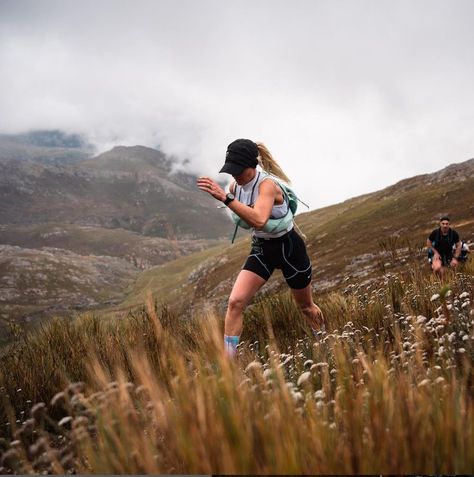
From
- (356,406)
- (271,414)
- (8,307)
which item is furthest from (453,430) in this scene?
(8,307)

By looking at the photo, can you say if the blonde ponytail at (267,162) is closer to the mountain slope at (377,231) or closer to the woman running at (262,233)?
the woman running at (262,233)

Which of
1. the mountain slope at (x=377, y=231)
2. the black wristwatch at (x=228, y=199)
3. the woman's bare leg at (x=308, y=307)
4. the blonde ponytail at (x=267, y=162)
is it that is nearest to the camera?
the black wristwatch at (x=228, y=199)

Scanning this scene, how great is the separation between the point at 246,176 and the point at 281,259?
125cm

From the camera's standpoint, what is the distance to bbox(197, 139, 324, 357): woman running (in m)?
5.61

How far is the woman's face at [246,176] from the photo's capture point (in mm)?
5824

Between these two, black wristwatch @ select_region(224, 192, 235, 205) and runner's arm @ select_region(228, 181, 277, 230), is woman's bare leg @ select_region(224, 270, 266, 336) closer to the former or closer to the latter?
runner's arm @ select_region(228, 181, 277, 230)

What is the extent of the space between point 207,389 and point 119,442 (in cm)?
49

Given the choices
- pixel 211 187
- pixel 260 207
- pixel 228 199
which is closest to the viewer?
pixel 211 187

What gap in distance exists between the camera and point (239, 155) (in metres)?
5.71

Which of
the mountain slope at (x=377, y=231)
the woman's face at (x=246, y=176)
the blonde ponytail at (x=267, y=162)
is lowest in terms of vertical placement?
the mountain slope at (x=377, y=231)

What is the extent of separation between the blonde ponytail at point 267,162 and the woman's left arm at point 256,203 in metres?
0.58

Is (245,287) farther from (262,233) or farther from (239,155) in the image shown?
(239,155)

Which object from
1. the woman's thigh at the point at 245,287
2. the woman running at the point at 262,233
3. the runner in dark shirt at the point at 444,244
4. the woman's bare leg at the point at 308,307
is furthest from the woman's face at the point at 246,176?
the runner in dark shirt at the point at 444,244

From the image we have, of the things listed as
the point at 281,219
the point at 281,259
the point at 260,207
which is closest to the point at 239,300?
the point at 281,259
